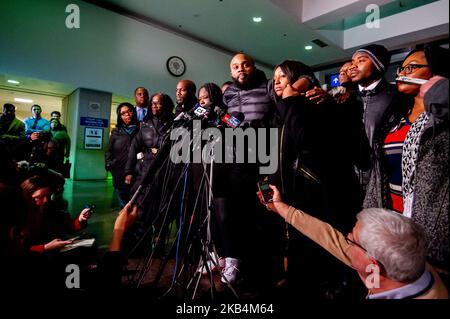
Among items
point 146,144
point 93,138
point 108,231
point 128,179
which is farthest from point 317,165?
point 93,138

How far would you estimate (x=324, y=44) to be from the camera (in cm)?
629

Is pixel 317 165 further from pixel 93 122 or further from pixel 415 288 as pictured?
pixel 93 122

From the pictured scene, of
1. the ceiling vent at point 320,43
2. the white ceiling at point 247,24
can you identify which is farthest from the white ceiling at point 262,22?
the ceiling vent at point 320,43

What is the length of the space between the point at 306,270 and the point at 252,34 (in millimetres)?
6082

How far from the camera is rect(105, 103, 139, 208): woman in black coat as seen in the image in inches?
104

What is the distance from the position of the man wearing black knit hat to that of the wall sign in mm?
5894

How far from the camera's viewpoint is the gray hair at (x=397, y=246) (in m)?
0.67

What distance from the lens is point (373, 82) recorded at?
120 centimetres

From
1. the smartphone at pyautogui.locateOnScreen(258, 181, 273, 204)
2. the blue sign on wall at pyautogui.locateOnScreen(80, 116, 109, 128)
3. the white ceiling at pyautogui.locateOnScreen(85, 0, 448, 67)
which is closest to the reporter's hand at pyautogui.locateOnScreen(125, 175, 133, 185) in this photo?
the smartphone at pyautogui.locateOnScreen(258, 181, 273, 204)
